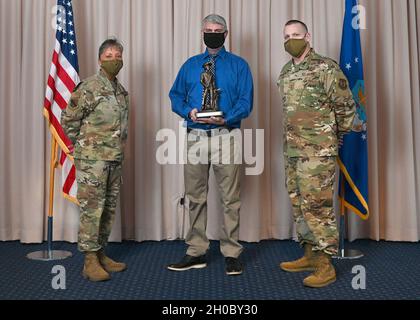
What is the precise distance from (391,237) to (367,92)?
122 cm

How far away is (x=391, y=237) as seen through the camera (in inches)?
158

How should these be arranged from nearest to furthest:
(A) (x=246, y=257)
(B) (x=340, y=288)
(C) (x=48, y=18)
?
(B) (x=340, y=288), (A) (x=246, y=257), (C) (x=48, y=18)

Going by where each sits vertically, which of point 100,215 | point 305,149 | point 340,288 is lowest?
point 340,288

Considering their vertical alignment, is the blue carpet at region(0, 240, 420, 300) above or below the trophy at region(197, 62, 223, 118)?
below

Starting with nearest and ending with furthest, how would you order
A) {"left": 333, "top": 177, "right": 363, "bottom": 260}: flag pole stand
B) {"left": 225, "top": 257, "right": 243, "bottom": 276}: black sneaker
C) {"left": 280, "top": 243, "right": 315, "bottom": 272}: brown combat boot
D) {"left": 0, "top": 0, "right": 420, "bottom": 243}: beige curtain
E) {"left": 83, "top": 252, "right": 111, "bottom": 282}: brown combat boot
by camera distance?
{"left": 83, "top": 252, "right": 111, "bottom": 282}: brown combat boot, {"left": 225, "top": 257, "right": 243, "bottom": 276}: black sneaker, {"left": 280, "top": 243, "right": 315, "bottom": 272}: brown combat boot, {"left": 333, "top": 177, "right": 363, "bottom": 260}: flag pole stand, {"left": 0, "top": 0, "right": 420, "bottom": 243}: beige curtain

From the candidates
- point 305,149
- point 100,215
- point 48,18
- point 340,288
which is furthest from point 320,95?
point 48,18

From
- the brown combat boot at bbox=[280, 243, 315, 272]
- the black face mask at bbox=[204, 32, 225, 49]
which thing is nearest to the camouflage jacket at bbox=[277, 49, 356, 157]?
the black face mask at bbox=[204, 32, 225, 49]

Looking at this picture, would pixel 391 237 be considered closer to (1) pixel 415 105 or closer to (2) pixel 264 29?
(1) pixel 415 105

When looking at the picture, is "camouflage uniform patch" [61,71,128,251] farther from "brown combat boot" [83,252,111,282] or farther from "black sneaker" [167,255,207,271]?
"black sneaker" [167,255,207,271]

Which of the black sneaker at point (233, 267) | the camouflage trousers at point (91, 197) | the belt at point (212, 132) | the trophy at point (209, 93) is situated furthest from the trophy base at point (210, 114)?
the black sneaker at point (233, 267)

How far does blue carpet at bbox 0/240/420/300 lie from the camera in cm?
267

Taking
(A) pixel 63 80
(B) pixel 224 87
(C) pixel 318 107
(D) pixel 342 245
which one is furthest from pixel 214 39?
(D) pixel 342 245

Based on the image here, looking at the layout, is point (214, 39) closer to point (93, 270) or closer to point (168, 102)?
point (168, 102)

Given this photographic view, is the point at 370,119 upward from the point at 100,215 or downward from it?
upward
